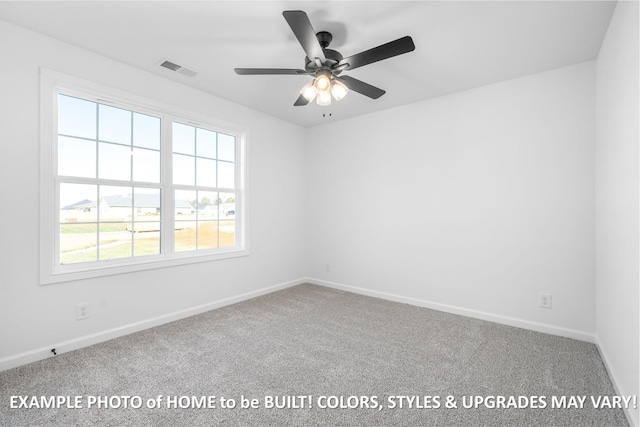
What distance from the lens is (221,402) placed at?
1.87 m

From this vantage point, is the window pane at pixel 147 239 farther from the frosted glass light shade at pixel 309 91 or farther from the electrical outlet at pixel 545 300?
the electrical outlet at pixel 545 300

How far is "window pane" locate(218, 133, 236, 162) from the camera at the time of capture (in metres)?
3.85

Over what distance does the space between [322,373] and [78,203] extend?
257 cm

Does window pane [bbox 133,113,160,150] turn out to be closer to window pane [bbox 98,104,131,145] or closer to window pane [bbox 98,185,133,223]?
window pane [bbox 98,104,131,145]

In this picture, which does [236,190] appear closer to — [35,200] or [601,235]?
[35,200]

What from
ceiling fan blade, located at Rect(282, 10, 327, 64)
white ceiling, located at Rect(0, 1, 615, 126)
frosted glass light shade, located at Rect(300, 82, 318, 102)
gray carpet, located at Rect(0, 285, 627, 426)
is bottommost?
gray carpet, located at Rect(0, 285, 627, 426)

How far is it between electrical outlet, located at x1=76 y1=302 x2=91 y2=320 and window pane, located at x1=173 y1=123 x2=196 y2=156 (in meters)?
1.72

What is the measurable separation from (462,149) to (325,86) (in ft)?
6.43

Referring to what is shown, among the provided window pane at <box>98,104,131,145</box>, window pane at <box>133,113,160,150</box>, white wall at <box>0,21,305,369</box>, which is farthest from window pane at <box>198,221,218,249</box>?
window pane at <box>98,104,131,145</box>

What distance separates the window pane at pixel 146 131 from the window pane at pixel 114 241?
86cm

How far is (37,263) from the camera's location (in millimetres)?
2383

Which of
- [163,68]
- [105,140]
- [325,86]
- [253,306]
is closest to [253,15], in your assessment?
[325,86]

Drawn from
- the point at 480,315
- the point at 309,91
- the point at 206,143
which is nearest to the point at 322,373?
the point at 480,315

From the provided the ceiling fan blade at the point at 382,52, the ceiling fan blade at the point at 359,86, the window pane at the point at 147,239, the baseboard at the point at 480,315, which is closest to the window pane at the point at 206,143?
the window pane at the point at 147,239
